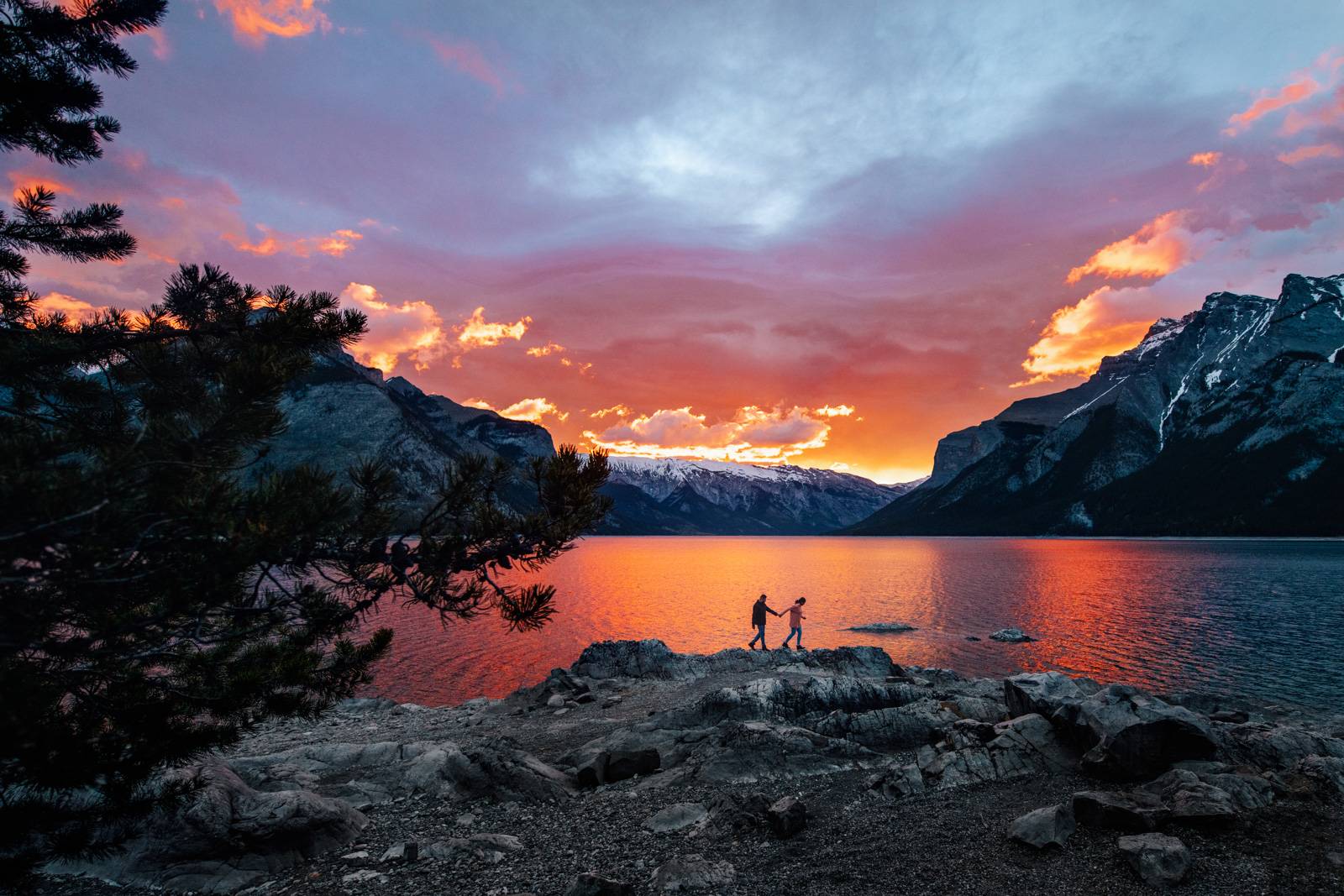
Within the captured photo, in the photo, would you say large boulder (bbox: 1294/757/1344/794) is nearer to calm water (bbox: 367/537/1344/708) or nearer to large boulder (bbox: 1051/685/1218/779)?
large boulder (bbox: 1051/685/1218/779)

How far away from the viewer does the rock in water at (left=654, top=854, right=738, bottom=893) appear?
10.5m

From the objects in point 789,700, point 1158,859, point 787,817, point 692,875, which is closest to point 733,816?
point 787,817

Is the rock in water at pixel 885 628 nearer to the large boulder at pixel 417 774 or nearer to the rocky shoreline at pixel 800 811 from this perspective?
the rocky shoreline at pixel 800 811

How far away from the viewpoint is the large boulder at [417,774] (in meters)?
14.9

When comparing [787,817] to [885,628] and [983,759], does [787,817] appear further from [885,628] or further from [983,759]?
[885,628]

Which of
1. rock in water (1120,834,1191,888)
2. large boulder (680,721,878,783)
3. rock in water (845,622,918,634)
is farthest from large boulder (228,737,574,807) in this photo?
rock in water (845,622,918,634)

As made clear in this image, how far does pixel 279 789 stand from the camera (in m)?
13.7

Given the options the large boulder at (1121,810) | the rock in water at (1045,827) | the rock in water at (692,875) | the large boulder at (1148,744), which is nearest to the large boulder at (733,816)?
the rock in water at (692,875)

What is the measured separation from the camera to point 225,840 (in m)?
11.4

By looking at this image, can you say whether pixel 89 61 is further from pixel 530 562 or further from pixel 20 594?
pixel 530 562

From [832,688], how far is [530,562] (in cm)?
1712

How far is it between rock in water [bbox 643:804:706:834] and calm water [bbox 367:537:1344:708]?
22479 mm

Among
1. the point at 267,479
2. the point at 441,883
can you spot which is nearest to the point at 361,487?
the point at 267,479

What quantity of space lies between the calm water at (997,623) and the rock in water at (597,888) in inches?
984
